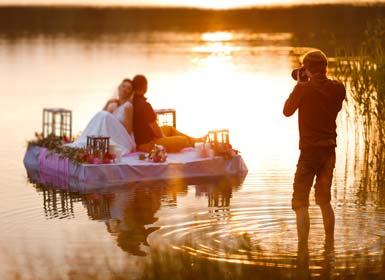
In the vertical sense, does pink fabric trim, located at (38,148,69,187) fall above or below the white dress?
below

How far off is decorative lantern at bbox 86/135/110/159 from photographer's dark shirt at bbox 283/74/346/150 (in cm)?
565

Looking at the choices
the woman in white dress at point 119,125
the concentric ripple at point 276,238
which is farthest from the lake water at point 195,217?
the woman in white dress at point 119,125

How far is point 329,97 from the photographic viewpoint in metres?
12.1

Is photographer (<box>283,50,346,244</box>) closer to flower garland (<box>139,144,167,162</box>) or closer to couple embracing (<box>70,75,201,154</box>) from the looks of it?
flower garland (<box>139,144,167,162</box>)

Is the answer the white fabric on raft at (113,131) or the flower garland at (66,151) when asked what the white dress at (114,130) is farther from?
the flower garland at (66,151)

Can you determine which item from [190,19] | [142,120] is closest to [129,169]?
[142,120]

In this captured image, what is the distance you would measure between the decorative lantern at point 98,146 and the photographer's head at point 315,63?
5718 mm

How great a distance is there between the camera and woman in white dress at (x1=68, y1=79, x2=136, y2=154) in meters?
18.7

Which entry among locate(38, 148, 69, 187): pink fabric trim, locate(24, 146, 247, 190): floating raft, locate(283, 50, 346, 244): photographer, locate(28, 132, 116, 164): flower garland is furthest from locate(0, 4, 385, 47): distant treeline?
locate(283, 50, 346, 244): photographer

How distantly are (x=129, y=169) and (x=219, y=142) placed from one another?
60.7 inches

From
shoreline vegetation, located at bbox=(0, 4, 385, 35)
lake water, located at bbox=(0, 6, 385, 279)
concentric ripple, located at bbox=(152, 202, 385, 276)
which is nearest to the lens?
lake water, located at bbox=(0, 6, 385, 279)

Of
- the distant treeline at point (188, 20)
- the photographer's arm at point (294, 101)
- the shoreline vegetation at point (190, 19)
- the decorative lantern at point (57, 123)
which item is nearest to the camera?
the photographer's arm at point (294, 101)

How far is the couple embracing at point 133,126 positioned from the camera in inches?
733

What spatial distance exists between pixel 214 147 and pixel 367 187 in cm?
228
